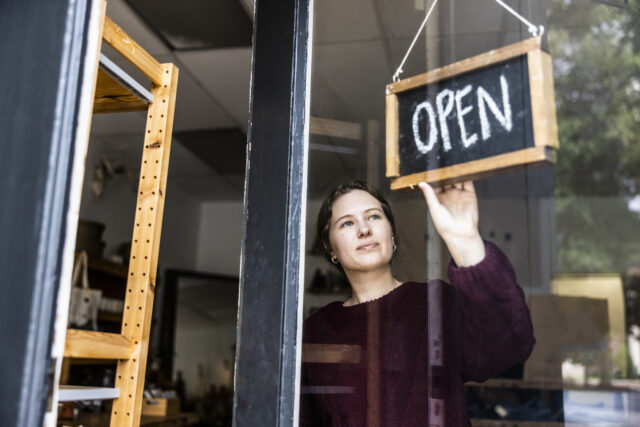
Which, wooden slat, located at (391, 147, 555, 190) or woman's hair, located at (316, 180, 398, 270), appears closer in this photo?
wooden slat, located at (391, 147, 555, 190)

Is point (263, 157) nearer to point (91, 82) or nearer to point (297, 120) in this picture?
point (297, 120)

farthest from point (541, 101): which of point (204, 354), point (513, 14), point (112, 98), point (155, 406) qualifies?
point (204, 354)

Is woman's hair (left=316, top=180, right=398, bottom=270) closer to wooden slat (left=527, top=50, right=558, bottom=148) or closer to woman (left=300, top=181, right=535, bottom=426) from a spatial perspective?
woman (left=300, top=181, right=535, bottom=426)

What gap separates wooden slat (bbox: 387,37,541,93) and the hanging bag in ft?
11.1

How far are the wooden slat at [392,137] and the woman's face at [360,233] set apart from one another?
3.5 inches

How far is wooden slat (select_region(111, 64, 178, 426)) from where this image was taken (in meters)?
1.48

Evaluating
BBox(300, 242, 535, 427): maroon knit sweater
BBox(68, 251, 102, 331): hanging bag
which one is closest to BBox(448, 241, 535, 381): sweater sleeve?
BBox(300, 242, 535, 427): maroon knit sweater

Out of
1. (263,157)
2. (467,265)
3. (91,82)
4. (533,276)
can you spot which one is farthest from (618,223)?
(91,82)

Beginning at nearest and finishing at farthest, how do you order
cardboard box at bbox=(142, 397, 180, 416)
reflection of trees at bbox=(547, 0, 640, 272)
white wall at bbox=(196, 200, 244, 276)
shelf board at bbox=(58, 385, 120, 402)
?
1. shelf board at bbox=(58, 385, 120, 402)
2. reflection of trees at bbox=(547, 0, 640, 272)
3. cardboard box at bbox=(142, 397, 180, 416)
4. white wall at bbox=(196, 200, 244, 276)

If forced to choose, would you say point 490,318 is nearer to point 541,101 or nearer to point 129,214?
point 541,101

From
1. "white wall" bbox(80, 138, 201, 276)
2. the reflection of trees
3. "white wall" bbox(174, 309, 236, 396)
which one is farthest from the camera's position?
"white wall" bbox(174, 309, 236, 396)

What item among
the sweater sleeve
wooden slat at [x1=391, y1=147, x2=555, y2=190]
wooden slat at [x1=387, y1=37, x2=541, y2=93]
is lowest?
the sweater sleeve

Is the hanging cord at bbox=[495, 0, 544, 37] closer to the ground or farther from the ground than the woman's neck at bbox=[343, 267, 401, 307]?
farther from the ground

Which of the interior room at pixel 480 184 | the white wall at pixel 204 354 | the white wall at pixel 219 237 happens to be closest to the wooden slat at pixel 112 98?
the interior room at pixel 480 184
